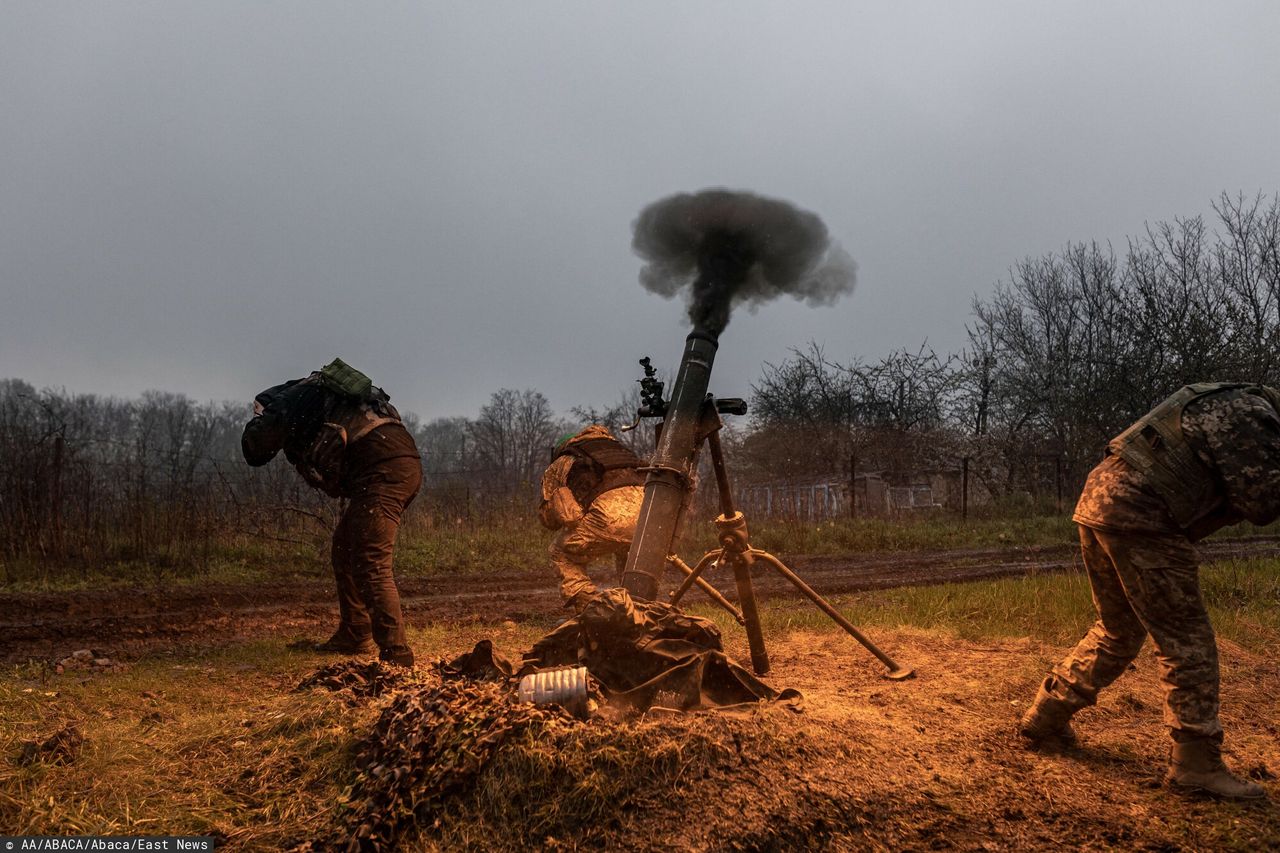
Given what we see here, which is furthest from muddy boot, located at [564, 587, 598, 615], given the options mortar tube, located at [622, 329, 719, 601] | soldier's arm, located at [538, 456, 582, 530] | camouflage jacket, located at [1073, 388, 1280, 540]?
camouflage jacket, located at [1073, 388, 1280, 540]

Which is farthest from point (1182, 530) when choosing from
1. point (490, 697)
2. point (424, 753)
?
point (424, 753)

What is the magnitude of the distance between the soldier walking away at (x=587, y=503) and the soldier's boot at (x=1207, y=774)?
336 cm

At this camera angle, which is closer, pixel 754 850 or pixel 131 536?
pixel 754 850

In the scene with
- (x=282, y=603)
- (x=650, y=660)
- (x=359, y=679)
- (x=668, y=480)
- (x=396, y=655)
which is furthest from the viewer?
(x=282, y=603)

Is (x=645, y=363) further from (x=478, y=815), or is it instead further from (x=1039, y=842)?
(x=1039, y=842)

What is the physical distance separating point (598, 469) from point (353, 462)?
1.72m

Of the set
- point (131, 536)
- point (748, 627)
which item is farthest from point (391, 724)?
point (131, 536)

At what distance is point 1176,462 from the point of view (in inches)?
122

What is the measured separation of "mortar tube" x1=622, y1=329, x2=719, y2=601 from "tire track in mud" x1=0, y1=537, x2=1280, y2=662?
3.64m

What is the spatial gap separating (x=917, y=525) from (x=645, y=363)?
48.2ft

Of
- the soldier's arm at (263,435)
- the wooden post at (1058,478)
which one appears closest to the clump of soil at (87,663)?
the soldier's arm at (263,435)

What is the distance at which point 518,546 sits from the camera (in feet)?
41.2

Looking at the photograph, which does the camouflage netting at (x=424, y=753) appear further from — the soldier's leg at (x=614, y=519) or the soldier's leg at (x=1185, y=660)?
the soldier's leg at (x=614, y=519)

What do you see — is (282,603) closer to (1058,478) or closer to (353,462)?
(353,462)
